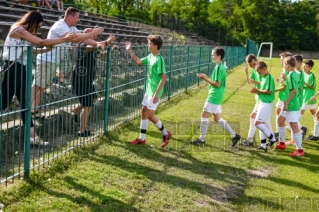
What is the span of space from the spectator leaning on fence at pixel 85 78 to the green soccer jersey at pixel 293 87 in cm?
274

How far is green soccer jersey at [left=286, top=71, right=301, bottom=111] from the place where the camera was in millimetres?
6574

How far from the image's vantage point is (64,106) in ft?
19.5

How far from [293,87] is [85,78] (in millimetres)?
3120

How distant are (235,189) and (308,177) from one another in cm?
126

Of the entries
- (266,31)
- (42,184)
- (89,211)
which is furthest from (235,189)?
(266,31)

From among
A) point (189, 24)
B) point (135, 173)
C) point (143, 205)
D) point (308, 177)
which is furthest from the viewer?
point (189, 24)

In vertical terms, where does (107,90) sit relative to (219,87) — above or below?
below

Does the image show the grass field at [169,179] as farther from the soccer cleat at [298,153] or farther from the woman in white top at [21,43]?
the woman in white top at [21,43]

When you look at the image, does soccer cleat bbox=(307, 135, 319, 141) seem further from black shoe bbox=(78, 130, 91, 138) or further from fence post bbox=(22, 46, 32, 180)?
fence post bbox=(22, 46, 32, 180)

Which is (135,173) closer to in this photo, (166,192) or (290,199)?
(166,192)

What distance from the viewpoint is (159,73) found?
6.50 metres

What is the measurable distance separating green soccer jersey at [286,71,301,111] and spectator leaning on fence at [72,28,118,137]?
2.74 meters

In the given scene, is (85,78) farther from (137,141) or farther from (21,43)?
(137,141)

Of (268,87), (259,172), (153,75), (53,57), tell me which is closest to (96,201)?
(53,57)
